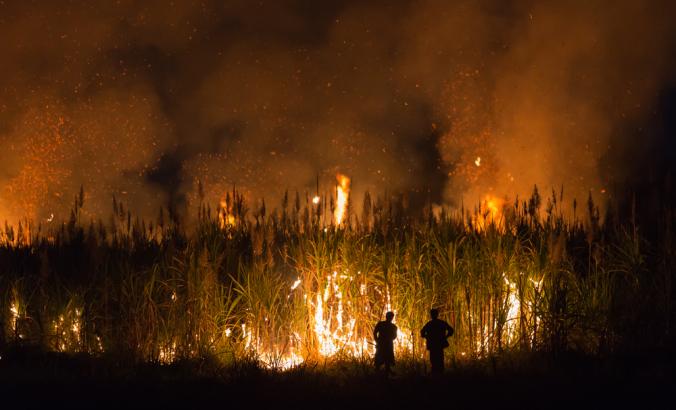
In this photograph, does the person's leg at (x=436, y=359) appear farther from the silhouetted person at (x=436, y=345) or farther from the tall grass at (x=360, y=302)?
the tall grass at (x=360, y=302)

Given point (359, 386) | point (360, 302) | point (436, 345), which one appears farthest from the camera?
point (360, 302)

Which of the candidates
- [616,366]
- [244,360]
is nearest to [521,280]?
[616,366]

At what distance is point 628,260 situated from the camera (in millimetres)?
8406

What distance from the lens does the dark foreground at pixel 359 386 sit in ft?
19.4

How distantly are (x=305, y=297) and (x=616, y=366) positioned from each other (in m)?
2.97

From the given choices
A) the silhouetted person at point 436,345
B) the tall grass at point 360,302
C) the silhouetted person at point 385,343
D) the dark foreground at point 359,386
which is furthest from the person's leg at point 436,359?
the tall grass at point 360,302

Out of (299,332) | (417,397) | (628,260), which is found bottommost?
(417,397)

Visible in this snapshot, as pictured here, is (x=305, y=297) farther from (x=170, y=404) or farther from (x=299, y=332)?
(x=170, y=404)

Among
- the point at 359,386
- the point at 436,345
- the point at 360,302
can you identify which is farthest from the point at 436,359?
the point at 360,302

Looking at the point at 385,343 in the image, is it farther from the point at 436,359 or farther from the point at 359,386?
the point at 359,386

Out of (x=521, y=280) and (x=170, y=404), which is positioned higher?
(x=521, y=280)

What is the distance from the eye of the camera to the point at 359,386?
20.5 feet

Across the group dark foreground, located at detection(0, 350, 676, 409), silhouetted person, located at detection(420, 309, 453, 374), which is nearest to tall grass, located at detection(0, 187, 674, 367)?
dark foreground, located at detection(0, 350, 676, 409)

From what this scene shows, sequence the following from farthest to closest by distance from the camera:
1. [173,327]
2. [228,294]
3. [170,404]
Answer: [228,294], [173,327], [170,404]
